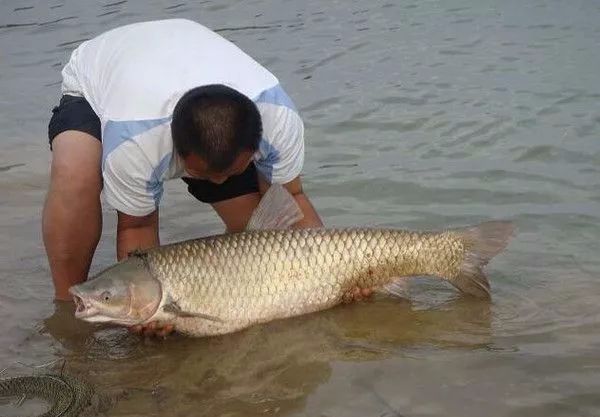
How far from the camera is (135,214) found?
12.4ft

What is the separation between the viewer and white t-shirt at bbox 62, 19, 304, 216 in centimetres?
354

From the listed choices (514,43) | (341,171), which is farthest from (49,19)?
(341,171)

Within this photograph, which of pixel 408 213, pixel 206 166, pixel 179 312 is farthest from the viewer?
pixel 408 213

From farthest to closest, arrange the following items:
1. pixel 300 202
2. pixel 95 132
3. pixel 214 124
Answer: pixel 300 202 < pixel 95 132 < pixel 214 124

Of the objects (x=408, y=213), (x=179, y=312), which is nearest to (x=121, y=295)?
(x=179, y=312)

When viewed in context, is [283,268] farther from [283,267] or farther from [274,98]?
[274,98]

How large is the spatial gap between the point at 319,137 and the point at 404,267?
9.75ft

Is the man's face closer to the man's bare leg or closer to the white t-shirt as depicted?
the white t-shirt

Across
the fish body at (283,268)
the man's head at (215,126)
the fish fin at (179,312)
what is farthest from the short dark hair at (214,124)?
the fish fin at (179,312)

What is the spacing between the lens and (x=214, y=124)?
3.32m

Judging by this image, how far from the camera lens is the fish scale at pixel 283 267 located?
3648 millimetres

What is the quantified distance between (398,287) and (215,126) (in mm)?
1087

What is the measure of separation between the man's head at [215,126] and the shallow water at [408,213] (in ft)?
2.61

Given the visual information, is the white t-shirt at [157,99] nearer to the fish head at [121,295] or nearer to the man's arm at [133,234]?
the man's arm at [133,234]
